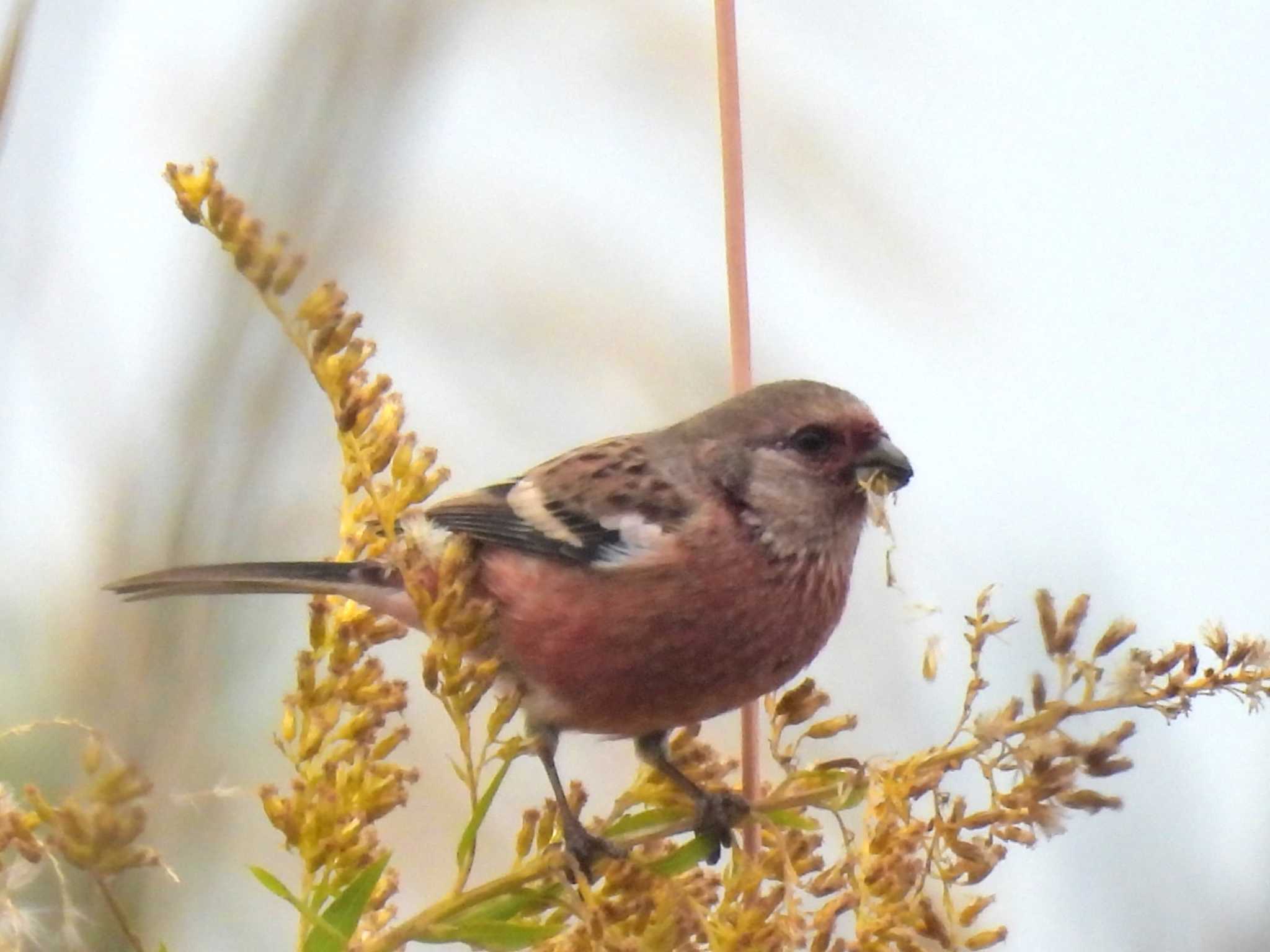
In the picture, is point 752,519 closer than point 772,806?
No

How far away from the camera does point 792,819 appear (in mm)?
1140

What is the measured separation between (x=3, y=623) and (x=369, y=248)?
0.56 m

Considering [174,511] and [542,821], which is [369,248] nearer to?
[174,511]

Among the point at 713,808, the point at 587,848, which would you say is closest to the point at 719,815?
the point at 713,808

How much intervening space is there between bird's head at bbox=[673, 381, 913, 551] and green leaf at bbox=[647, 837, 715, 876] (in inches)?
30.6

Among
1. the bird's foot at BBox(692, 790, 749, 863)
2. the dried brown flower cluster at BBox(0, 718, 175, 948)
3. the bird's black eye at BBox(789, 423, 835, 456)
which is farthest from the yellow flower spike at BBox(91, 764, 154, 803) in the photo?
the bird's black eye at BBox(789, 423, 835, 456)

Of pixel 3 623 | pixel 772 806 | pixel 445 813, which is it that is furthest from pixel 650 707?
pixel 3 623

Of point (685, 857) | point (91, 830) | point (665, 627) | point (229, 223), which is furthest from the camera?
point (665, 627)

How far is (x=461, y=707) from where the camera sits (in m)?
1.05

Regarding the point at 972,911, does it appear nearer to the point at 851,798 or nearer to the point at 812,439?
the point at 851,798

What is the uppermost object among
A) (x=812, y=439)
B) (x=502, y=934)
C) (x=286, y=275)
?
(x=286, y=275)

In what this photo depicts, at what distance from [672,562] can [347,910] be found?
99cm

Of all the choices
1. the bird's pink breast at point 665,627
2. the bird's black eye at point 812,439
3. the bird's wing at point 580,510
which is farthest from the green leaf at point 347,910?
the bird's black eye at point 812,439

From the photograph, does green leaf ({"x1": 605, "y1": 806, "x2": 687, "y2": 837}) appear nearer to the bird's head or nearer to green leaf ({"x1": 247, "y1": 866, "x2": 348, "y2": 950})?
green leaf ({"x1": 247, "y1": 866, "x2": 348, "y2": 950})
